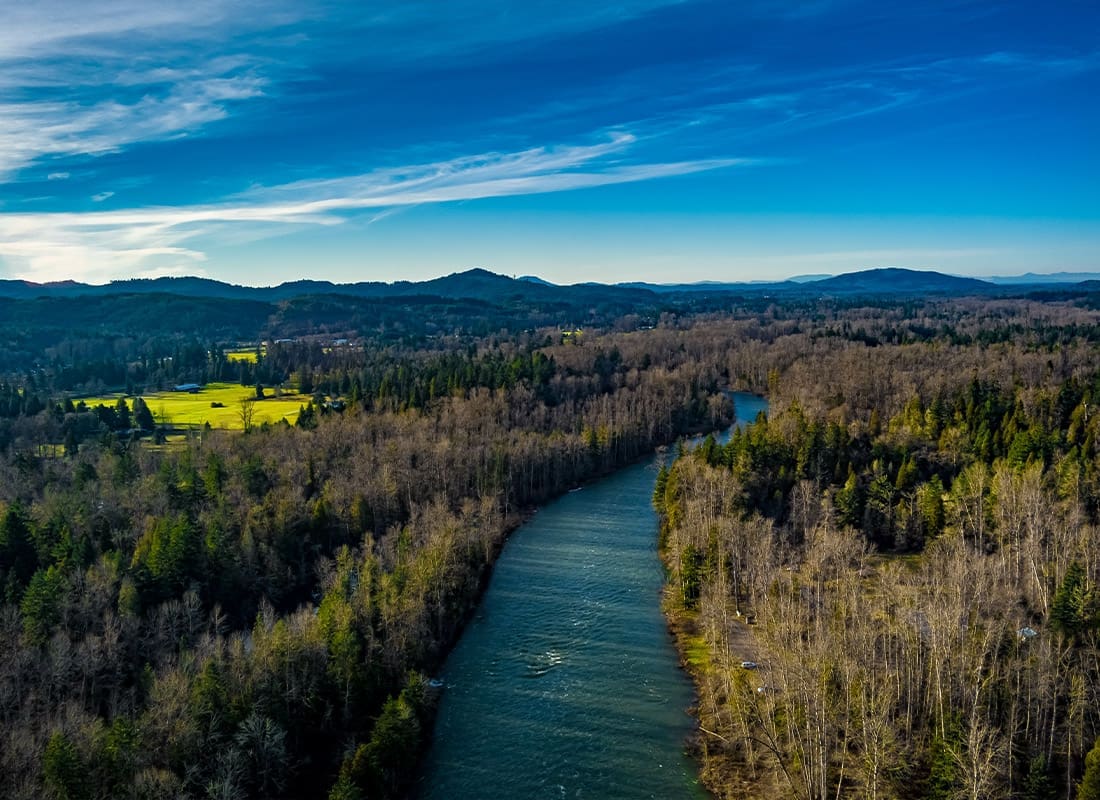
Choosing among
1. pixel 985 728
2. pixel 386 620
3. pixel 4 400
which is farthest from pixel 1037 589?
pixel 4 400

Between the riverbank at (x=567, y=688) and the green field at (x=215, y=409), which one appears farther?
the green field at (x=215, y=409)

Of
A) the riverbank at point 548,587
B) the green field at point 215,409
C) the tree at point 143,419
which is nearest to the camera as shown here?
the riverbank at point 548,587

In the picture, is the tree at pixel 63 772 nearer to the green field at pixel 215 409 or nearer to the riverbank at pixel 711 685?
the riverbank at pixel 711 685

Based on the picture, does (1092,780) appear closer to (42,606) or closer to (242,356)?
(42,606)

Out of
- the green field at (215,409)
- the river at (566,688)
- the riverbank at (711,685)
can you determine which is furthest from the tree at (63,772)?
the green field at (215,409)

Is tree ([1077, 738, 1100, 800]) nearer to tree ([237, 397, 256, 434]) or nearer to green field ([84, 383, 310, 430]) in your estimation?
tree ([237, 397, 256, 434])

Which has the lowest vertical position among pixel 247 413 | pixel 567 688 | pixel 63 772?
pixel 567 688

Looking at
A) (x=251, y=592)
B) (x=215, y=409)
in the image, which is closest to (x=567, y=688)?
(x=251, y=592)
